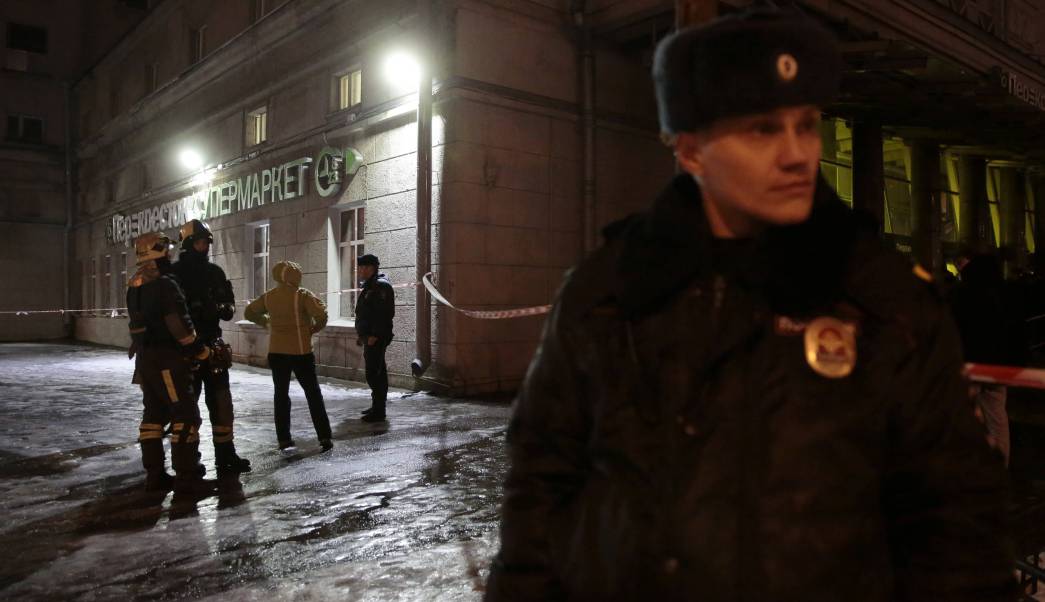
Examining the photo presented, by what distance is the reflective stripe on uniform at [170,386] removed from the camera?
230 inches

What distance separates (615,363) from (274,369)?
638cm

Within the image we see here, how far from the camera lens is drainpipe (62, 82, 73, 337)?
1085 inches

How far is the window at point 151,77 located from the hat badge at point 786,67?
897 inches

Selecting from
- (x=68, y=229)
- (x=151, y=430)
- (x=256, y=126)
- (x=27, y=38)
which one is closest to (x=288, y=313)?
(x=151, y=430)

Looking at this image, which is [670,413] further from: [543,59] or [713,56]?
[543,59]

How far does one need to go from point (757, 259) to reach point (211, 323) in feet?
20.2

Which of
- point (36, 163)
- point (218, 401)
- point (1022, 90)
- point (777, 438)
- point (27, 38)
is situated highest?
point (27, 38)

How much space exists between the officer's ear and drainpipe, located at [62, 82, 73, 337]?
3086 centimetres

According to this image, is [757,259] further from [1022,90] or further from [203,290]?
[1022,90]

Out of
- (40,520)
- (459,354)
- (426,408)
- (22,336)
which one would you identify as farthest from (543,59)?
(22,336)

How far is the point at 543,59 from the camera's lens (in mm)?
11266

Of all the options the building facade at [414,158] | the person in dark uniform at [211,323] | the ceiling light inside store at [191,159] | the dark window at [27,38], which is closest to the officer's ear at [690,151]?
the person in dark uniform at [211,323]

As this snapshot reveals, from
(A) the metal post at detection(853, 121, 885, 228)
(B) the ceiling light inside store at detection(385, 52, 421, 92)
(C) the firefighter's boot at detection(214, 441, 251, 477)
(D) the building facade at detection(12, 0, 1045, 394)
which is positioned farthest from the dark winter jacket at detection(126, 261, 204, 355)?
(A) the metal post at detection(853, 121, 885, 228)

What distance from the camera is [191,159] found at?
1808cm
